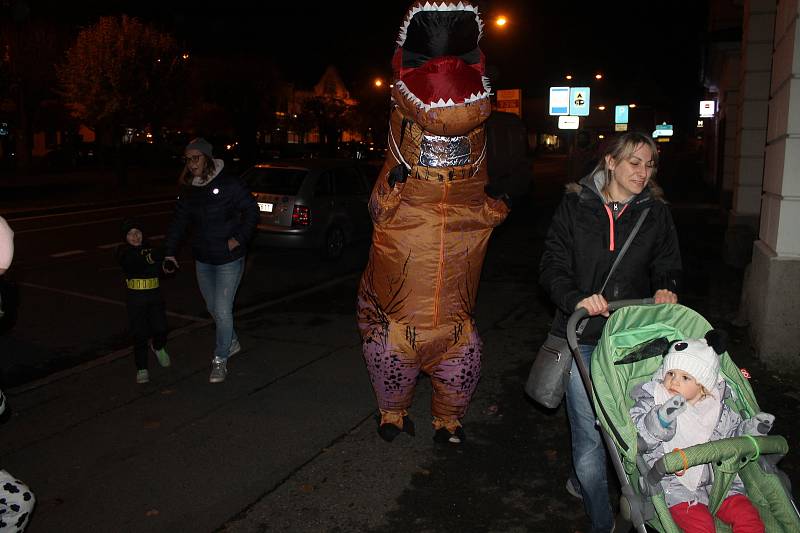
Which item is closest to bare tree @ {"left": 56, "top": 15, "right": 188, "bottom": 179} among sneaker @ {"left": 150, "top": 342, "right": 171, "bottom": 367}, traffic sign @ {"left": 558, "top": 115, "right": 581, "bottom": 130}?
traffic sign @ {"left": 558, "top": 115, "right": 581, "bottom": 130}

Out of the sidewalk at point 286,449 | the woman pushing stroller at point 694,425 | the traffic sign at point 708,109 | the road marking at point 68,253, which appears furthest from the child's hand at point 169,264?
the traffic sign at point 708,109

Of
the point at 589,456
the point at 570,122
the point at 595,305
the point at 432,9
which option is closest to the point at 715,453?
the point at 595,305

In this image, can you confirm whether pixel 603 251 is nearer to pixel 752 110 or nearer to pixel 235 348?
pixel 235 348

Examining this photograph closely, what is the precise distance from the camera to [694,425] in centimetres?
285

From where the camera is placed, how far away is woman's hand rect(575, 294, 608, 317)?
3.13 meters

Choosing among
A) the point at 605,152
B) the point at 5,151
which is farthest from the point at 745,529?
the point at 5,151

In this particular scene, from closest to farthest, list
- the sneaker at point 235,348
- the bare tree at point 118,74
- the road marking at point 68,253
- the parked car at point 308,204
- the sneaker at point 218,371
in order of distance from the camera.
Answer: the sneaker at point 218,371 → the sneaker at point 235,348 → the parked car at point 308,204 → the road marking at point 68,253 → the bare tree at point 118,74

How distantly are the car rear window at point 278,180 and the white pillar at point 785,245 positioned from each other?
23.0 feet

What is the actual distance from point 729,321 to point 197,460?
563cm

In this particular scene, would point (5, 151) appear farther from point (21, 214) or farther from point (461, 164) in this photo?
point (461, 164)

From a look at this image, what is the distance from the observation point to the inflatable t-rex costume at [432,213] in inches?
164

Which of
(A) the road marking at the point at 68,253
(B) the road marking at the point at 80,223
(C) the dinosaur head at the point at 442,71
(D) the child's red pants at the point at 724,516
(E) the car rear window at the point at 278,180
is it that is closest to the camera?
(D) the child's red pants at the point at 724,516

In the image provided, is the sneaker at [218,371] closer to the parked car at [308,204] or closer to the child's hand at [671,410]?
the child's hand at [671,410]

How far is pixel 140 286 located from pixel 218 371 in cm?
94
